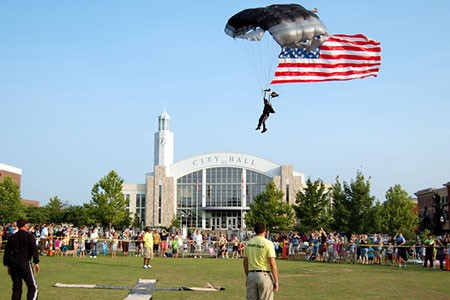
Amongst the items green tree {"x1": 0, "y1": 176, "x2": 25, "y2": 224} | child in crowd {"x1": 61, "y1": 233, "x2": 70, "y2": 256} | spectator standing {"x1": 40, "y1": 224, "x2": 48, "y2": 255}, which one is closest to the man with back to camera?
child in crowd {"x1": 61, "y1": 233, "x2": 70, "y2": 256}

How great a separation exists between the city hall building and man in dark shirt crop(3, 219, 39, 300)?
2710 inches

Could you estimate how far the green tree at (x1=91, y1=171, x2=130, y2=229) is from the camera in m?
57.5

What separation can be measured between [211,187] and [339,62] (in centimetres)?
6289

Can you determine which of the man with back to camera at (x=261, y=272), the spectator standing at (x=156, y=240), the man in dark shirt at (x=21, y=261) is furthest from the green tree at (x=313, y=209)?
the man with back to camera at (x=261, y=272)

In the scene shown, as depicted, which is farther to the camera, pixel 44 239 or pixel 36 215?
pixel 36 215

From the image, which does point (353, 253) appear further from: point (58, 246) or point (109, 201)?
point (109, 201)

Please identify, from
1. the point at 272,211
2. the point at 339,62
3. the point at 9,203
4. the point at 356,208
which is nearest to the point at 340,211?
the point at 356,208

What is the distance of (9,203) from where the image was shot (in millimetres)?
60000

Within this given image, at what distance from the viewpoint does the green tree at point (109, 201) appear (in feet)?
189

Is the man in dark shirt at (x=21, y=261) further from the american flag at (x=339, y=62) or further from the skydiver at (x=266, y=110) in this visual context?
the american flag at (x=339, y=62)

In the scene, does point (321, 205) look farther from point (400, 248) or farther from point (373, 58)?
point (373, 58)

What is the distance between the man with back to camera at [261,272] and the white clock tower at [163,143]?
77.6 m

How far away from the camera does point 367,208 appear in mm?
45250

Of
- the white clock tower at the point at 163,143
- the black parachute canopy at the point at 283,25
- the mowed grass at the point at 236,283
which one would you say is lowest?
the mowed grass at the point at 236,283
